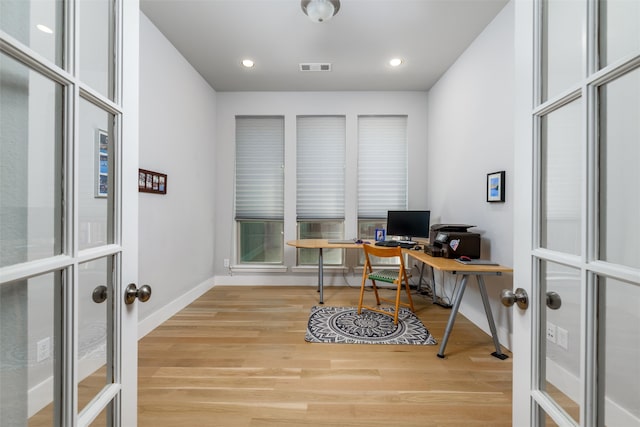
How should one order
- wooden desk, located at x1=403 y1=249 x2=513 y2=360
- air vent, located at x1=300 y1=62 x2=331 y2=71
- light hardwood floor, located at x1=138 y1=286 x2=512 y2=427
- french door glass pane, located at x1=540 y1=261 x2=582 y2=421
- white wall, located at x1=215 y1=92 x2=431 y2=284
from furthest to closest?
white wall, located at x1=215 y1=92 x2=431 y2=284, air vent, located at x1=300 y1=62 x2=331 y2=71, wooden desk, located at x1=403 y1=249 x2=513 y2=360, light hardwood floor, located at x1=138 y1=286 x2=512 y2=427, french door glass pane, located at x1=540 y1=261 x2=582 y2=421

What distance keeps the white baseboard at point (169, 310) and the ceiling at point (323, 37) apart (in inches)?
111

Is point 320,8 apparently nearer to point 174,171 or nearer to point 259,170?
point 174,171

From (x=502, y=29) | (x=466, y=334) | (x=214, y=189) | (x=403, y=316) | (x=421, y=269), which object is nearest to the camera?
(x=502, y=29)

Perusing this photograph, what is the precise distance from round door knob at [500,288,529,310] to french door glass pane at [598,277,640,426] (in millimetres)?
232

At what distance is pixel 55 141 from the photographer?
2.06 ft

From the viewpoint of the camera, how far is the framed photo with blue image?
2516mm

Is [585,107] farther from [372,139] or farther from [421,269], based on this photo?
[372,139]

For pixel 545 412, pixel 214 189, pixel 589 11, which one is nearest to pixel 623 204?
pixel 589 11

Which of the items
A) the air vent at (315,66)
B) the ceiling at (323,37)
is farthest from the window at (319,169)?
the air vent at (315,66)

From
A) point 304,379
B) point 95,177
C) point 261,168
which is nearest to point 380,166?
point 261,168

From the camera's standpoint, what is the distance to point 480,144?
289 centimetres

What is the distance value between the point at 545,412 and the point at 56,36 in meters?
1.52

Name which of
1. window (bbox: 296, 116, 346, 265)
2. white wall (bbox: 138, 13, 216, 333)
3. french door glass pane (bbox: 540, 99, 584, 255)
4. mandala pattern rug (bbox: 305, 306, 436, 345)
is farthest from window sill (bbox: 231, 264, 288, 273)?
french door glass pane (bbox: 540, 99, 584, 255)

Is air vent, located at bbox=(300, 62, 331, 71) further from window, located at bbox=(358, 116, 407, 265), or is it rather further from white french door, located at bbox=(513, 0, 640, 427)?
white french door, located at bbox=(513, 0, 640, 427)
